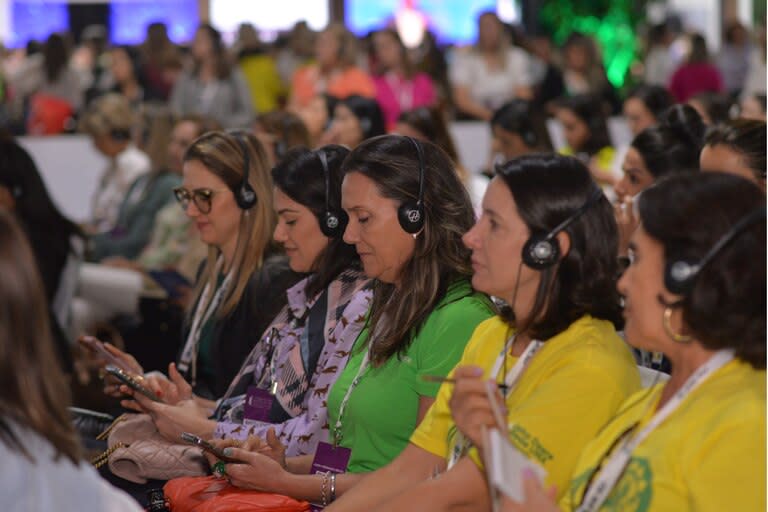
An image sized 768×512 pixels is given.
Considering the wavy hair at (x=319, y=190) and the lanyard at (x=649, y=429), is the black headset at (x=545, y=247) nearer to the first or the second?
the lanyard at (x=649, y=429)

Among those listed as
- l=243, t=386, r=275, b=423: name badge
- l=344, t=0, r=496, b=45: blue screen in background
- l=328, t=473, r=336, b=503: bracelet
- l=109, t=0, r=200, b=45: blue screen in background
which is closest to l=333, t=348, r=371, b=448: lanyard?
l=328, t=473, r=336, b=503: bracelet

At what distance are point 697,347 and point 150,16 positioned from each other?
14.6 m

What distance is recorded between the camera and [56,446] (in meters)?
1.78

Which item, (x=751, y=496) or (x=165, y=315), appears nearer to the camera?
(x=751, y=496)

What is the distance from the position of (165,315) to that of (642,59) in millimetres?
9363

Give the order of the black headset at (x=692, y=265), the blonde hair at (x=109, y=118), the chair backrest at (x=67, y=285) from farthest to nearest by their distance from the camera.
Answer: the blonde hair at (x=109, y=118) < the chair backrest at (x=67, y=285) < the black headset at (x=692, y=265)

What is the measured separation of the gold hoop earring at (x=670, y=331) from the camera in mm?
1969

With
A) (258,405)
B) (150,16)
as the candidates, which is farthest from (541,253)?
(150,16)

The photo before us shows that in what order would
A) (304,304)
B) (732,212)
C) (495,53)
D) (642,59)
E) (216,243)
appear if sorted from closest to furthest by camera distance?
(732,212)
(304,304)
(216,243)
(495,53)
(642,59)

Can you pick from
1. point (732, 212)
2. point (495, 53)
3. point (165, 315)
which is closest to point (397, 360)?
point (732, 212)

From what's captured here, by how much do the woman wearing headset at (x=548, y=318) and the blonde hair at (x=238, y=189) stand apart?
1.51 meters

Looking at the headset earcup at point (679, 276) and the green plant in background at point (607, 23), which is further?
the green plant in background at point (607, 23)

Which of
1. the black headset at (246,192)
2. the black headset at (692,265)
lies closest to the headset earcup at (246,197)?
the black headset at (246,192)

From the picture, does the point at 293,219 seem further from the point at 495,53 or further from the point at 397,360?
the point at 495,53
